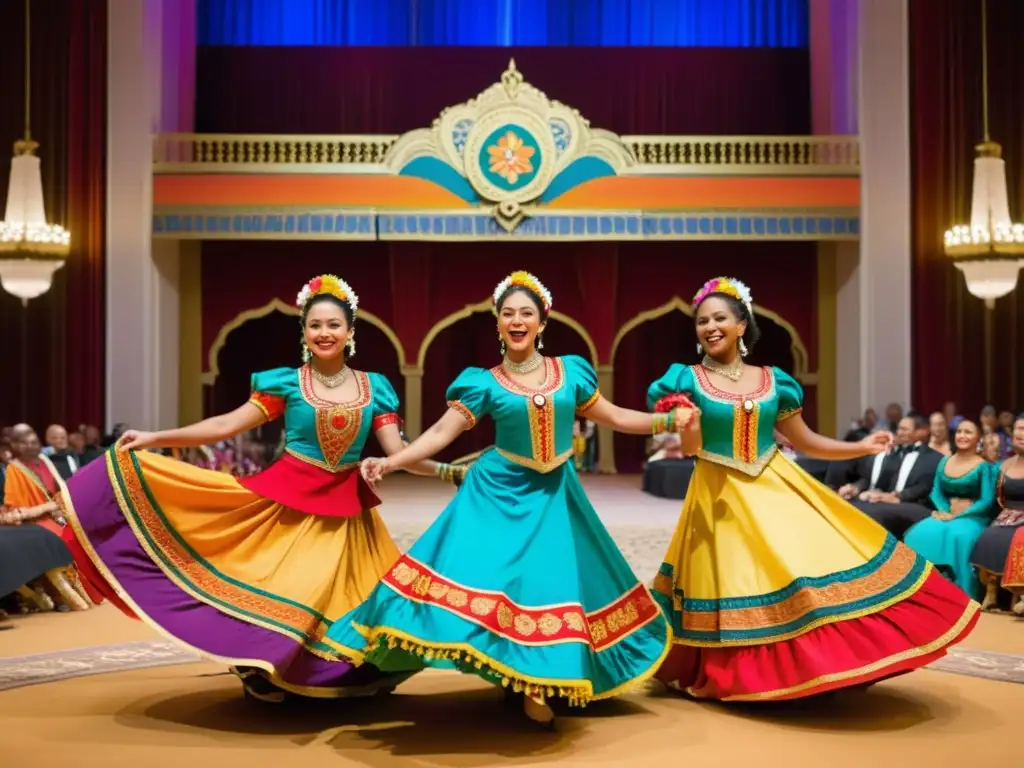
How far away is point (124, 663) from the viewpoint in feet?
17.5

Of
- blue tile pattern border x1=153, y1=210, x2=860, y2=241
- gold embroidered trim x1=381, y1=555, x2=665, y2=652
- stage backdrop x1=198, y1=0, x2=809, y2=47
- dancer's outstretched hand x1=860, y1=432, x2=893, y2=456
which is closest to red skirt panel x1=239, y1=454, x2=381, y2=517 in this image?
gold embroidered trim x1=381, y1=555, x2=665, y2=652

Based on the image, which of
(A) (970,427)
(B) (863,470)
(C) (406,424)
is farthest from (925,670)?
(C) (406,424)

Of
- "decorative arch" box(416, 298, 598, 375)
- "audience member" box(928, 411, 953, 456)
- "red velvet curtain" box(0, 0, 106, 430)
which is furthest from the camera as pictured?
"decorative arch" box(416, 298, 598, 375)

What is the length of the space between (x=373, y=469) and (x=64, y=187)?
9913 millimetres

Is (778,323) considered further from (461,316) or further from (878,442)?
(878,442)

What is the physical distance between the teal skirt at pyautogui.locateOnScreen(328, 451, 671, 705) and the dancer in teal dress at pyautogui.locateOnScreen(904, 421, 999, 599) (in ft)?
10.1

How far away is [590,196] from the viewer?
524 inches

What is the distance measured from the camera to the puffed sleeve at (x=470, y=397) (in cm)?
443

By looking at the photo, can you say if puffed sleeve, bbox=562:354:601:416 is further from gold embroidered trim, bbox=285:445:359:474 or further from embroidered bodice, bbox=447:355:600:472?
gold embroidered trim, bbox=285:445:359:474

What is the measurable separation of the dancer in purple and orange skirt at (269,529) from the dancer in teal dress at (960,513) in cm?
343

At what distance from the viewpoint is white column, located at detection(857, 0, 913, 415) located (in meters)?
13.4

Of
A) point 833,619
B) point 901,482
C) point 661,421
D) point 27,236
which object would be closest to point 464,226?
point 27,236

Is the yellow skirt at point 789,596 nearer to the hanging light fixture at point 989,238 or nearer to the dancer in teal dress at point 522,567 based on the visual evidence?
the dancer in teal dress at point 522,567

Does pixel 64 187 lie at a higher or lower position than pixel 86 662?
higher
